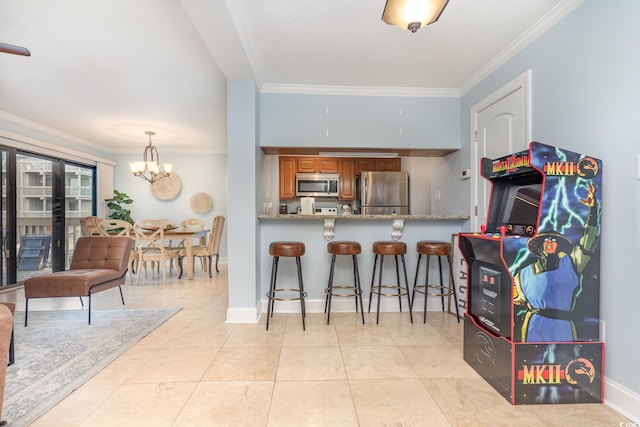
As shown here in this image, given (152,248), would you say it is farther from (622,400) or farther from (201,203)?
(622,400)

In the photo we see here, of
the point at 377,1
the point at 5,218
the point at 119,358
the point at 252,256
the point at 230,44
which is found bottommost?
the point at 119,358

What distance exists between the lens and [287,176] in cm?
554

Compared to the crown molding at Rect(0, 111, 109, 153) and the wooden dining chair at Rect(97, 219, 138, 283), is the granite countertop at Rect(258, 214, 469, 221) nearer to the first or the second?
the wooden dining chair at Rect(97, 219, 138, 283)

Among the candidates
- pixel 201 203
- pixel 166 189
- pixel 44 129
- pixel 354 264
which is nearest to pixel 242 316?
pixel 354 264

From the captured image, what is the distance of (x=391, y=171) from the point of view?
538 centimetres

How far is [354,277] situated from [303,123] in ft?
5.51

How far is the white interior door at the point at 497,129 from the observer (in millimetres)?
2281

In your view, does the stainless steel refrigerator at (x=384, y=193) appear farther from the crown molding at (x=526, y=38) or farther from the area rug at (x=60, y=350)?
the area rug at (x=60, y=350)

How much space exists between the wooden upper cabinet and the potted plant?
342 cm

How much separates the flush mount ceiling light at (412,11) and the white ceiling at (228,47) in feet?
2.20

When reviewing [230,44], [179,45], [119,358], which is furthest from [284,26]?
[119,358]

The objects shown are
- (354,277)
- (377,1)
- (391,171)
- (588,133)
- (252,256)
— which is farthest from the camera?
(391,171)

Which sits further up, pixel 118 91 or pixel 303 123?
pixel 118 91

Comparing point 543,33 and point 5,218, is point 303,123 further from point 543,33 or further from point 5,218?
point 5,218
